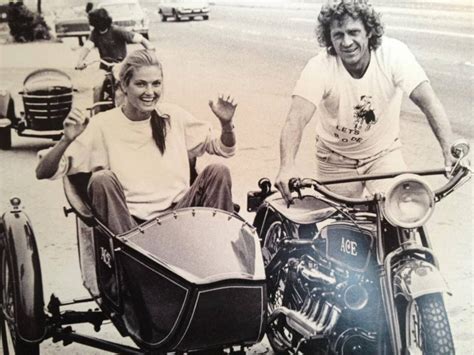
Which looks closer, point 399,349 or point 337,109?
point 399,349

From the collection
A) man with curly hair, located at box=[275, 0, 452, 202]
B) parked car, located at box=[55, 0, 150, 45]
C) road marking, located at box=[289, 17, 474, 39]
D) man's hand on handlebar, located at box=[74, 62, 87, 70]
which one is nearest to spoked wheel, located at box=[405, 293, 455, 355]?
man with curly hair, located at box=[275, 0, 452, 202]

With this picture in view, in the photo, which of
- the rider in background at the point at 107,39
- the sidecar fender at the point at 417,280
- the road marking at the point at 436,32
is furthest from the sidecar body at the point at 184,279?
the road marking at the point at 436,32

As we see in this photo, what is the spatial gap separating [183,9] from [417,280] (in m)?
1.48

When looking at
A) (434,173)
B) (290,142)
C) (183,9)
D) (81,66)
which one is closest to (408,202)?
(434,173)

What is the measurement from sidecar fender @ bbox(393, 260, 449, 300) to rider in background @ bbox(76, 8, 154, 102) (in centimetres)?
124

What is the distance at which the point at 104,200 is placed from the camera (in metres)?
3.06

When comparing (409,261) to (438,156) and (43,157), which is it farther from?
(43,157)

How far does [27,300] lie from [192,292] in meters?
0.72

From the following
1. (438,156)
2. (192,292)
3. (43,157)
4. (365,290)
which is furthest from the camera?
(438,156)

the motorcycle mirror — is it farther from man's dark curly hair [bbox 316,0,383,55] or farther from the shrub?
the shrub

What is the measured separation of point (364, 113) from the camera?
331cm

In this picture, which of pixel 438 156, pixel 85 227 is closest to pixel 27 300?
pixel 85 227

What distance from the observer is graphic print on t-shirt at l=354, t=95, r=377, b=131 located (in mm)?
3287

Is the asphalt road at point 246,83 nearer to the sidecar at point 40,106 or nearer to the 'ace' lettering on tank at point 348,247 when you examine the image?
the sidecar at point 40,106
